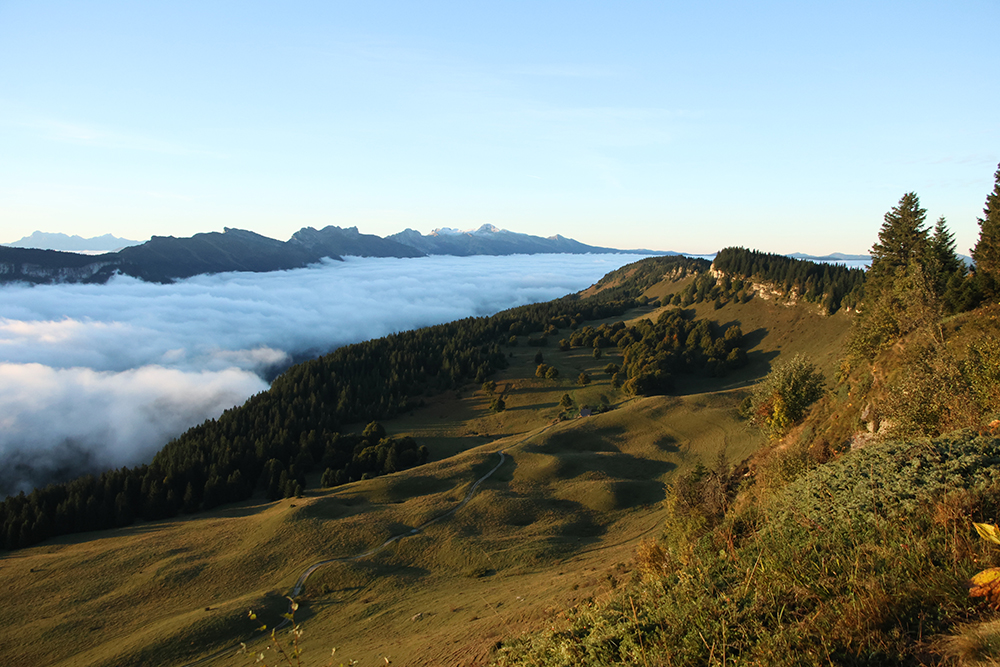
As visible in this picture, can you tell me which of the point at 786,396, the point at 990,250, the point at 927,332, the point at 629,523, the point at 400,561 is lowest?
the point at 400,561

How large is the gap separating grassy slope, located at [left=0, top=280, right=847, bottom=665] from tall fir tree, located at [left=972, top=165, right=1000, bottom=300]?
3240 centimetres

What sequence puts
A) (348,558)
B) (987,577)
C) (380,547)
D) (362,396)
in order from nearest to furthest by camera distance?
(987,577) < (348,558) < (380,547) < (362,396)

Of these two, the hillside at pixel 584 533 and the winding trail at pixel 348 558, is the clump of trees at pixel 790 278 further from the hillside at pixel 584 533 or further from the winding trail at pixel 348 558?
the winding trail at pixel 348 558

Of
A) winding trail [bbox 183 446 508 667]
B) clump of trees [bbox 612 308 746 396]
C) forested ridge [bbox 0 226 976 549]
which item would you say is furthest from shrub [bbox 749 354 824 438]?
clump of trees [bbox 612 308 746 396]

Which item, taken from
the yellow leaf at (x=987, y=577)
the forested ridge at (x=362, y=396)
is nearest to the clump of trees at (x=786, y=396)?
the yellow leaf at (x=987, y=577)

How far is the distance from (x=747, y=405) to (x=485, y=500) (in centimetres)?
4612

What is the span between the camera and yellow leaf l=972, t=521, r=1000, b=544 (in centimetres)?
842

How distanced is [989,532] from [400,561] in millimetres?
42333

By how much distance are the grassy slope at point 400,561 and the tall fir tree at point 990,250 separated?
32403mm

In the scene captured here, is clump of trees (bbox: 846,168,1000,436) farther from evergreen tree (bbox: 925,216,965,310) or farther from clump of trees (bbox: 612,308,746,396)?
clump of trees (bbox: 612,308,746,396)

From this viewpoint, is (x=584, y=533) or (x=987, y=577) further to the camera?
(x=584, y=533)

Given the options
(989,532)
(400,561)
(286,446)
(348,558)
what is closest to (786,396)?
(400,561)

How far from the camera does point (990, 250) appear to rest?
4506 centimetres

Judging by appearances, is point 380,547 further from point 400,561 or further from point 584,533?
point 584,533
